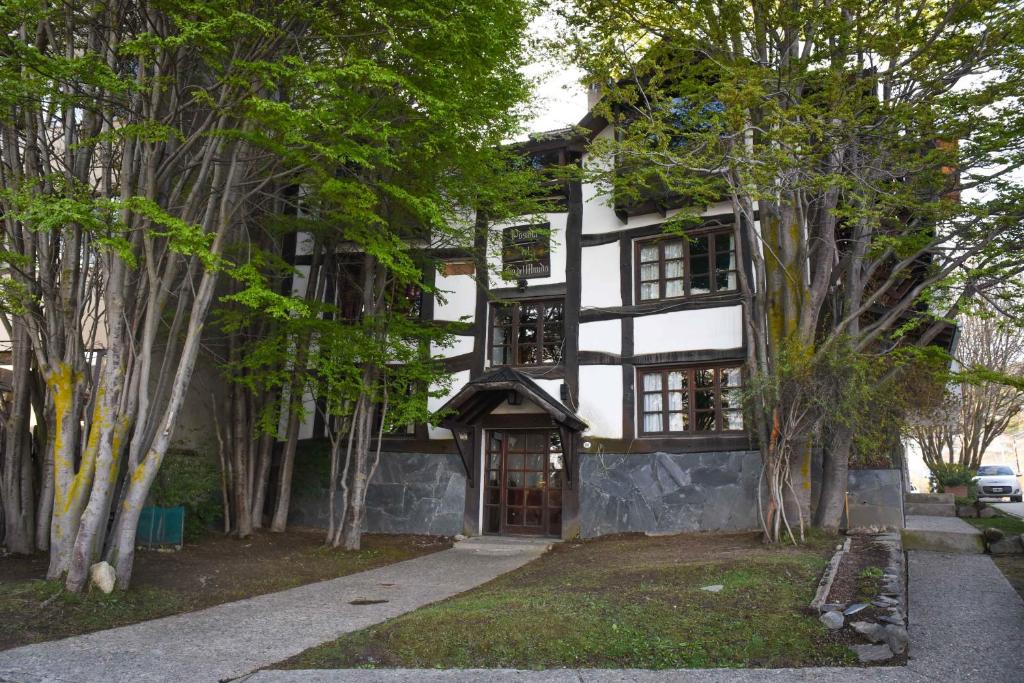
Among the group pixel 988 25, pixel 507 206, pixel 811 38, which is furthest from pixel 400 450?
pixel 988 25

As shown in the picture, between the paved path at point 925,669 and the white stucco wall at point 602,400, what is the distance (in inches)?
255

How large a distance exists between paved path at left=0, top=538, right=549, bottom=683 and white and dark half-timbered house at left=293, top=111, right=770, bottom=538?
4.10 metres

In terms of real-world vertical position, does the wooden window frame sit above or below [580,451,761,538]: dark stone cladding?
above

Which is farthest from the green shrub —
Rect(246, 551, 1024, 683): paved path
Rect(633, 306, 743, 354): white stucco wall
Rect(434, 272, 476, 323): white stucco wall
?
Rect(246, 551, 1024, 683): paved path

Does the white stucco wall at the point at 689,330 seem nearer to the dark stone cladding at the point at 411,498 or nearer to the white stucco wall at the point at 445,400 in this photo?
the white stucco wall at the point at 445,400

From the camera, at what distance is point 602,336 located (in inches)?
572

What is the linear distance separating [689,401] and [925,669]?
27.4 ft

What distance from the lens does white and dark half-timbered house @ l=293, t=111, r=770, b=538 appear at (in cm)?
1352

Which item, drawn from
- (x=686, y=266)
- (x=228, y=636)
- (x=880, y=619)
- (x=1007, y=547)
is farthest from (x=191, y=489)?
(x=1007, y=547)

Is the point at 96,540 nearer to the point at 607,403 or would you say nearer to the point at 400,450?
the point at 400,450

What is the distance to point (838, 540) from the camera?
37.3 feet

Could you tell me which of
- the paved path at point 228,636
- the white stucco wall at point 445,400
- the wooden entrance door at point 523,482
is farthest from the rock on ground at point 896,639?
the white stucco wall at point 445,400

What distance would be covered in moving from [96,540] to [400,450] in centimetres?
766

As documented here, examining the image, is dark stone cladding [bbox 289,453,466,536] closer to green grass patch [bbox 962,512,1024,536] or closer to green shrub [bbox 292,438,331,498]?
green shrub [bbox 292,438,331,498]
